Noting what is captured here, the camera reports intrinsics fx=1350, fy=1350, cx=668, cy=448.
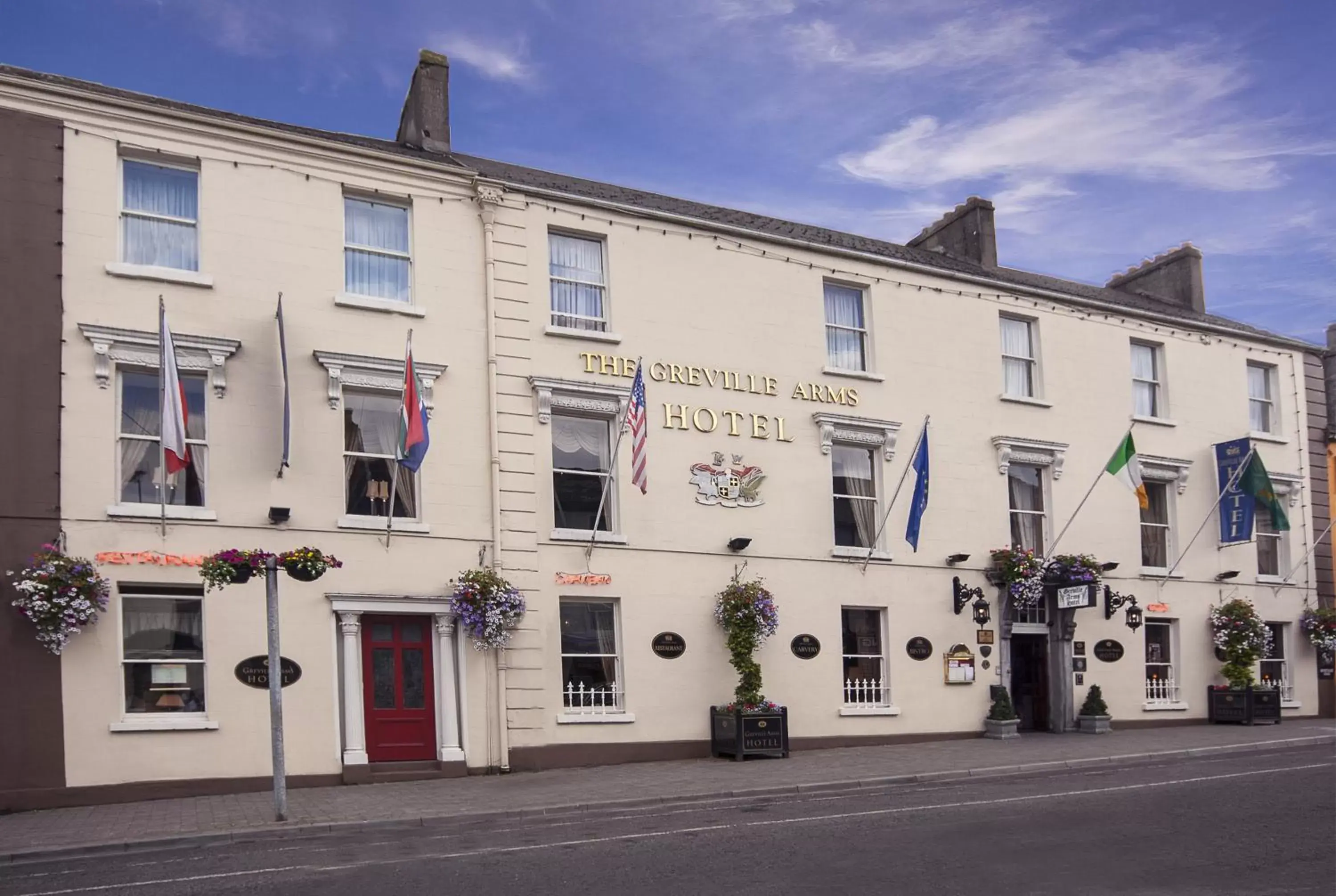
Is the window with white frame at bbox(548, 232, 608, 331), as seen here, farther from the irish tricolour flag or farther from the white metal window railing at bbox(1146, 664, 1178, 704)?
the white metal window railing at bbox(1146, 664, 1178, 704)

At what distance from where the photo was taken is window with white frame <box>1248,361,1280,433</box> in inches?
1211

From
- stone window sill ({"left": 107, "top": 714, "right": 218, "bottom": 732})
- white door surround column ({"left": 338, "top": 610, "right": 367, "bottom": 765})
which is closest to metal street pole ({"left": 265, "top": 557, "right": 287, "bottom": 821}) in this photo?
stone window sill ({"left": 107, "top": 714, "right": 218, "bottom": 732})

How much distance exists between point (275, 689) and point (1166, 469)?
20.1 metres

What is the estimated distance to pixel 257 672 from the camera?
18.5 m

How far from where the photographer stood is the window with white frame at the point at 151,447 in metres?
18.4

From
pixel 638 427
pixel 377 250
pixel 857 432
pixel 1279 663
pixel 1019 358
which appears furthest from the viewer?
pixel 1279 663

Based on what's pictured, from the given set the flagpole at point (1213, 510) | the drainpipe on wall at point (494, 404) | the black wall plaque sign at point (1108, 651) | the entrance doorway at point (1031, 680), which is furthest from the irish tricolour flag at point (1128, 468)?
the drainpipe on wall at point (494, 404)

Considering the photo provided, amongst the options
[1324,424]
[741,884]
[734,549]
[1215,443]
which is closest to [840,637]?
[734,549]

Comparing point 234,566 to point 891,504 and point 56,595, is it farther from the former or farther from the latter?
point 891,504

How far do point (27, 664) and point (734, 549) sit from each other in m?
10.9

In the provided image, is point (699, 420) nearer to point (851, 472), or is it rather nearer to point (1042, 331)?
point (851, 472)

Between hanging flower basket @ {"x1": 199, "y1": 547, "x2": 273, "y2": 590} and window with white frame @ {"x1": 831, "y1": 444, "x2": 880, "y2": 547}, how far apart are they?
11.5 metres

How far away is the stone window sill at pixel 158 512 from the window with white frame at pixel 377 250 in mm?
4076

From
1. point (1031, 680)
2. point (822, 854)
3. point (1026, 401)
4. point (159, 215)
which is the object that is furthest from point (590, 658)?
point (1026, 401)
